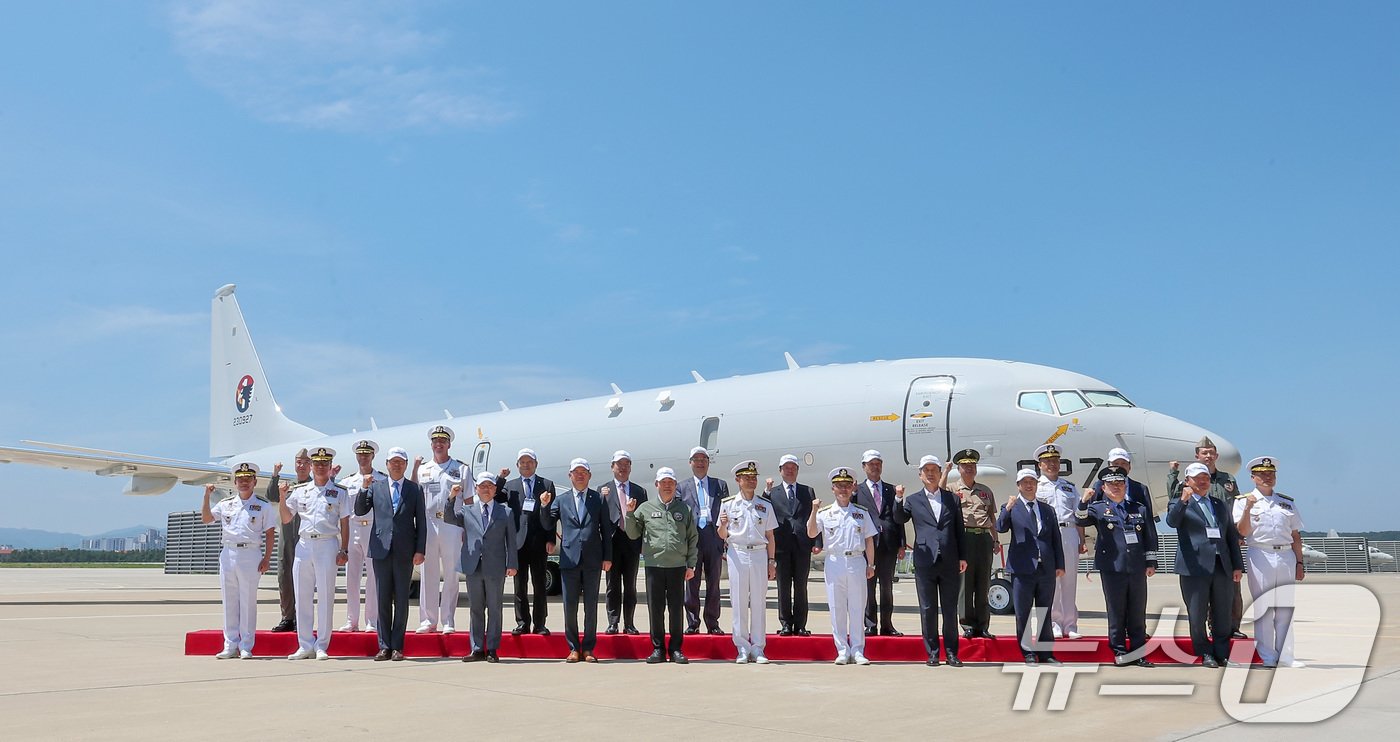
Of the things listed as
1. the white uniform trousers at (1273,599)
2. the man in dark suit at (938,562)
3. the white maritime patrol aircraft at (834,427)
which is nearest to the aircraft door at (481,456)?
the white maritime patrol aircraft at (834,427)

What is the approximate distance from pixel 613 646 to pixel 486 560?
1.49m

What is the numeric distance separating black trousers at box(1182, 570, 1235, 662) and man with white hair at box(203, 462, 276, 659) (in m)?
8.61

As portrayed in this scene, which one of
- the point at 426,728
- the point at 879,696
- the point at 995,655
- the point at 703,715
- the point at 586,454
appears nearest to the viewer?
the point at 426,728

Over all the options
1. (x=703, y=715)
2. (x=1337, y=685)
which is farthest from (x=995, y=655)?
(x=703, y=715)

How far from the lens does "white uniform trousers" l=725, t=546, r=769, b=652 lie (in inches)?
383

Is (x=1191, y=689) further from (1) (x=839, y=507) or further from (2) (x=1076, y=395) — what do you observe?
(2) (x=1076, y=395)

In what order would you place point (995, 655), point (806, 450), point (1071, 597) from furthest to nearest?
point (806, 450) → point (1071, 597) → point (995, 655)

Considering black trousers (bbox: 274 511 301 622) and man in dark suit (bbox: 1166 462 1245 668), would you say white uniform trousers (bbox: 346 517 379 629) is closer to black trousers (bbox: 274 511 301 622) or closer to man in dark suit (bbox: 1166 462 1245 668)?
black trousers (bbox: 274 511 301 622)

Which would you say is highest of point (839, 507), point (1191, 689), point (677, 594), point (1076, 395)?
point (1076, 395)

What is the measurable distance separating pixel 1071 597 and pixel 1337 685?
3337 mm

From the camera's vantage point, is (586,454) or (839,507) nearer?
(839,507)

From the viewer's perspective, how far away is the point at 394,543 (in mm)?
10070

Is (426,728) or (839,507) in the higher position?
(839,507)

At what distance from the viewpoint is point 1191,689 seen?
7.83 m
